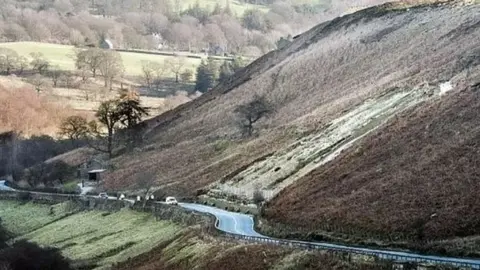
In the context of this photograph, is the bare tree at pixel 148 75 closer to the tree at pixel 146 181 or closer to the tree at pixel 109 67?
the tree at pixel 109 67

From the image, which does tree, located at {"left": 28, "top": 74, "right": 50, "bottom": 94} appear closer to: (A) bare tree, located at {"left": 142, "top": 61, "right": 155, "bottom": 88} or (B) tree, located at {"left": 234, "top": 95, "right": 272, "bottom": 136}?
(A) bare tree, located at {"left": 142, "top": 61, "right": 155, "bottom": 88}

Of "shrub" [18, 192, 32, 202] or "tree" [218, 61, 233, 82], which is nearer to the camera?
"shrub" [18, 192, 32, 202]

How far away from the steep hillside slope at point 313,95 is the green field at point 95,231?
8267 millimetres

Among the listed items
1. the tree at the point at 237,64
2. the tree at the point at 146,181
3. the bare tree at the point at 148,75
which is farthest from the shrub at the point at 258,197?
the bare tree at the point at 148,75

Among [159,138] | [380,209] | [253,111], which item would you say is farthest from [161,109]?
[380,209]

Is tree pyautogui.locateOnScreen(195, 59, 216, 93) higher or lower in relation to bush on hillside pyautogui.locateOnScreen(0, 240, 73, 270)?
higher

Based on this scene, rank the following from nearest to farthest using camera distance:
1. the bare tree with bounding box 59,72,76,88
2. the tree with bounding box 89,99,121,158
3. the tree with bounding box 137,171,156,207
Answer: the tree with bounding box 137,171,156,207 < the tree with bounding box 89,99,121,158 < the bare tree with bounding box 59,72,76,88

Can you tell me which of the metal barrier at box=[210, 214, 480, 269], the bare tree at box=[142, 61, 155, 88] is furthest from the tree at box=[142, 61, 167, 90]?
the metal barrier at box=[210, 214, 480, 269]

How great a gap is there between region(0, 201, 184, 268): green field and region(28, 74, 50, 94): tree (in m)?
90.2

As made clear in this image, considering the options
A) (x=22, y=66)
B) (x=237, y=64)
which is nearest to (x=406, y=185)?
(x=237, y=64)

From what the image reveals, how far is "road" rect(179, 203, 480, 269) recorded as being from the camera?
3312 centimetres

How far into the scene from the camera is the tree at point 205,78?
599ft

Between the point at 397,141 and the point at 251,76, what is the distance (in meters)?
68.9

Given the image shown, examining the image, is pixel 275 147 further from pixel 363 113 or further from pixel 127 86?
pixel 127 86
